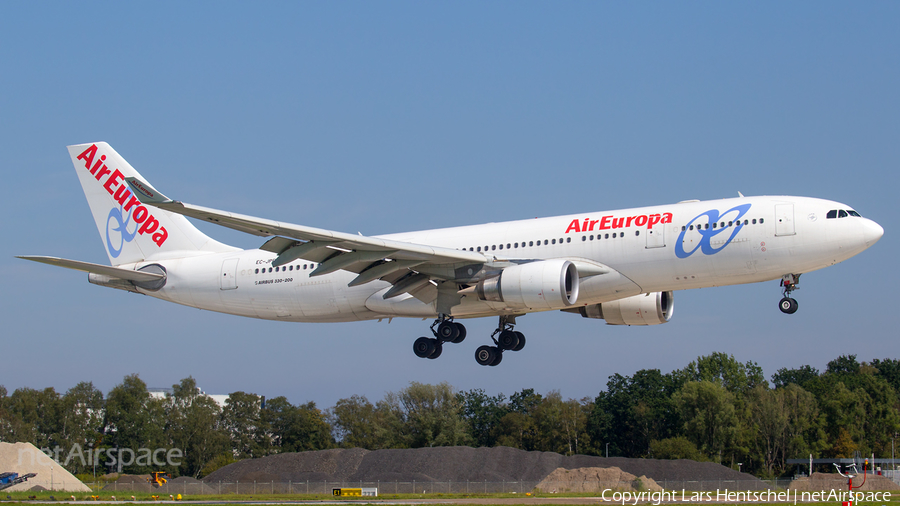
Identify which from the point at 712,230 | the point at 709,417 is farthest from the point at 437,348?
the point at 709,417

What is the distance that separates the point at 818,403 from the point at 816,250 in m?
66.1

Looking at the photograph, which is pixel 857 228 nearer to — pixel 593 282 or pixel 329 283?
pixel 593 282

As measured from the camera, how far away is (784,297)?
102 feet

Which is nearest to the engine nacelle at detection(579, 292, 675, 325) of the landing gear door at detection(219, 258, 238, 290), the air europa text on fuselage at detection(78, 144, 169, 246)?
the landing gear door at detection(219, 258, 238, 290)

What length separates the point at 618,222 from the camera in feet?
104

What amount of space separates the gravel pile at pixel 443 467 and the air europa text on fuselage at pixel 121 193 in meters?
20.3

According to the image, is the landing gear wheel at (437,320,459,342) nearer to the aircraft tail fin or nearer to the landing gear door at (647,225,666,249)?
the landing gear door at (647,225,666,249)

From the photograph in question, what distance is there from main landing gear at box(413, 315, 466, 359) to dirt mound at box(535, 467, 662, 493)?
46.6 ft

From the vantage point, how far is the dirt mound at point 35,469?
49750 millimetres

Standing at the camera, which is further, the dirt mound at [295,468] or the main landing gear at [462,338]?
the dirt mound at [295,468]

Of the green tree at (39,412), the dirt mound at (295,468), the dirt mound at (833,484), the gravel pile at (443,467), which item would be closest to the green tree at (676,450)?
the gravel pile at (443,467)

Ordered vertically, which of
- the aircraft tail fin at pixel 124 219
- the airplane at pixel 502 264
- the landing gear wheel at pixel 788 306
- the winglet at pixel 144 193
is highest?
the aircraft tail fin at pixel 124 219

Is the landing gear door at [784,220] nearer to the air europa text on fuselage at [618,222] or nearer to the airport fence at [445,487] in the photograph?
the air europa text on fuselage at [618,222]

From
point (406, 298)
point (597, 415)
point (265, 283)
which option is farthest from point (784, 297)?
point (597, 415)
